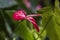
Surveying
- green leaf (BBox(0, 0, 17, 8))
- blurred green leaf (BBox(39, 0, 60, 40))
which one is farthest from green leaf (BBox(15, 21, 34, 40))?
green leaf (BBox(0, 0, 17, 8))

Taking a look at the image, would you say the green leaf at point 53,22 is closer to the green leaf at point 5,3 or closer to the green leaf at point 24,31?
the green leaf at point 24,31

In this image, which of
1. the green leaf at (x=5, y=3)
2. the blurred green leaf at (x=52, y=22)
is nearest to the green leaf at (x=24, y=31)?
the blurred green leaf at (x=52, y=22)

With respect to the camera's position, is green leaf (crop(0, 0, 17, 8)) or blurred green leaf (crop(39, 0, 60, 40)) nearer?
blurred green leaf (crop(39, 0, 60, 40))

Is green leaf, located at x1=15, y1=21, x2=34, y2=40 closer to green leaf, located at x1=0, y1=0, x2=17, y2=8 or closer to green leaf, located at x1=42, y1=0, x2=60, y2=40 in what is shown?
green leaf, located at x1=42, y1=0, x2=60, y2=40

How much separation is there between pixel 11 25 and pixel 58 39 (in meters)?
0.32

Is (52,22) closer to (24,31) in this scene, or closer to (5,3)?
(24,31)

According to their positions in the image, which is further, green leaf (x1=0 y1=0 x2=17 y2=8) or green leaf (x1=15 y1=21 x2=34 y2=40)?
green leaf (x1=0 y1=0 x2=17 y2=8)

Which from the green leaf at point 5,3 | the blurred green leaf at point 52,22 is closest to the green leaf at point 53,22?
the blurred green leaf at point 52,22

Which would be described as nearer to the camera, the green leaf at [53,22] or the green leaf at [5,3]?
the green leaf at [53,22]

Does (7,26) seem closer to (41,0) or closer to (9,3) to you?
(9,3)

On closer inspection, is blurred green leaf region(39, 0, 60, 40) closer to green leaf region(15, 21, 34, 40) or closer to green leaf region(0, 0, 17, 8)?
green leaf region(15, 21, 34, 40)

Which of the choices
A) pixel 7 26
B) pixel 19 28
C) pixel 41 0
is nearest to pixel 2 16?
pixel 7 26

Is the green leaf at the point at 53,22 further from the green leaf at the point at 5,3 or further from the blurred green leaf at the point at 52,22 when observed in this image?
the green leaf at the point at 5,3

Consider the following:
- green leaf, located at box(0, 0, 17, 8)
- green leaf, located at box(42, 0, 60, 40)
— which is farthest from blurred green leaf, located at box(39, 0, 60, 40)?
green leaf, located at box(0, 0, 17, 8)
